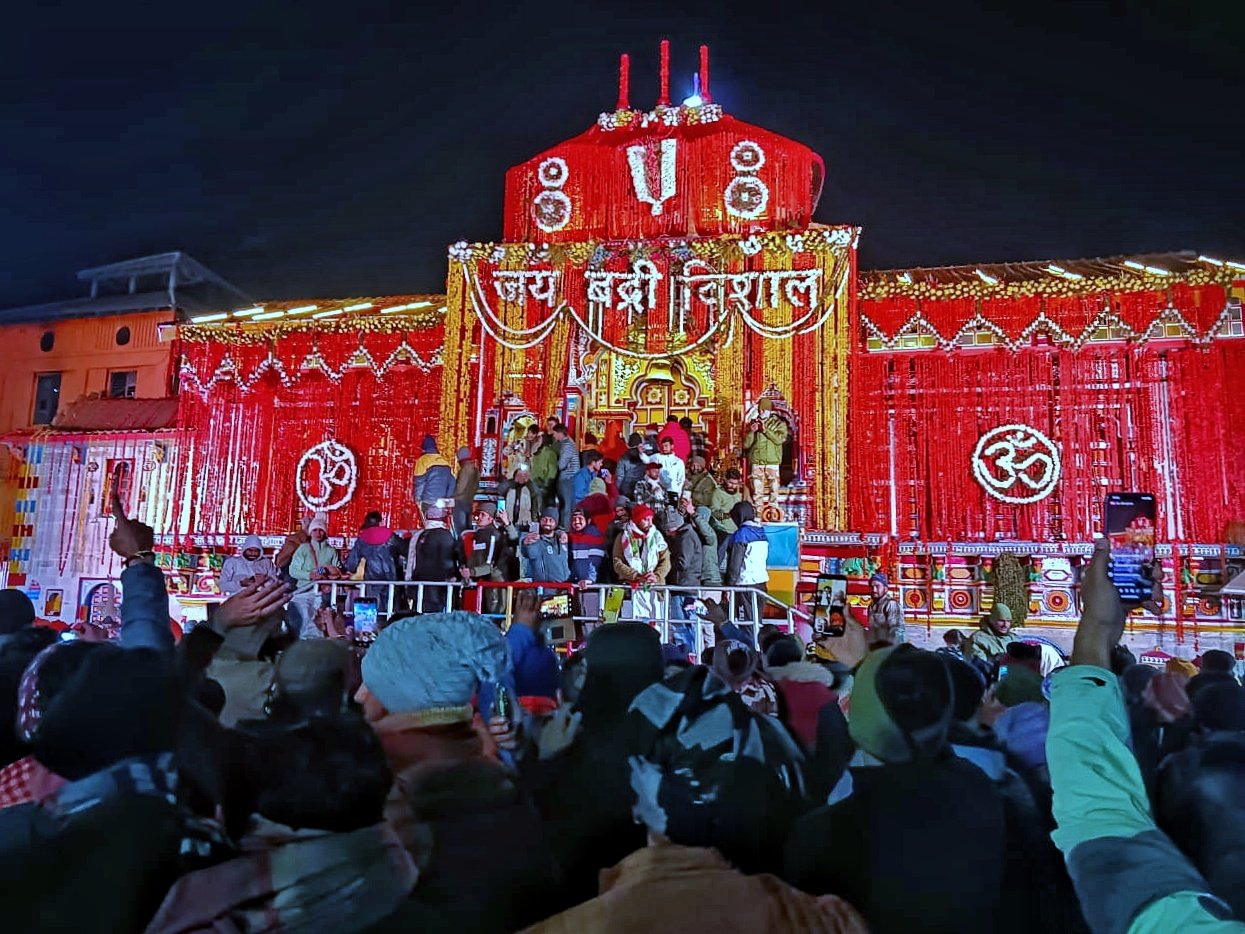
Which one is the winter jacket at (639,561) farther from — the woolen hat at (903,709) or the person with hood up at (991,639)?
the woolen hat at (903,709)

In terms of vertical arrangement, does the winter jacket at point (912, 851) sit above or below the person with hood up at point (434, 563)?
below

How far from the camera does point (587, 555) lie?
35.3ft

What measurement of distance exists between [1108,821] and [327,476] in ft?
57.9

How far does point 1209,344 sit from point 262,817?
16511 millimetres

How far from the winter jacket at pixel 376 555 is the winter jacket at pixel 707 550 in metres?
3.55

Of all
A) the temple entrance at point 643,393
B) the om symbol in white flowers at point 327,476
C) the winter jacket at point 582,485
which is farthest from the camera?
the om symbol in white flowers at point 327,476

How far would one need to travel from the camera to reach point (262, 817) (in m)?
1.79

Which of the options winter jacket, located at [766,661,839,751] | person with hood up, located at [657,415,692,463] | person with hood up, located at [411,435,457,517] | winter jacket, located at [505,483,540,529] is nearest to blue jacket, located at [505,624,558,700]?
winter jacket, located at [766,661,839,751]

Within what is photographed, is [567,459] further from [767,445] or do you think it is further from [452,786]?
[452,786]

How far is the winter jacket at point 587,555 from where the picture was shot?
1062cm

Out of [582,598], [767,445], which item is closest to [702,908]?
[582,598]

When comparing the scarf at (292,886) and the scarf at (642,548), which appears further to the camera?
the scarf at (642,548)

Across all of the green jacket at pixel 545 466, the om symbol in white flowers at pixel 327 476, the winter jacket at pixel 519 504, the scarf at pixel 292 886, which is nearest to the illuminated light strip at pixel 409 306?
the om symbol in white flowers at pixel 327 476

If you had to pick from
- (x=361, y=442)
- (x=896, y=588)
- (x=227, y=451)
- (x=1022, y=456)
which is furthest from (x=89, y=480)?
(x=1022, y=456)
